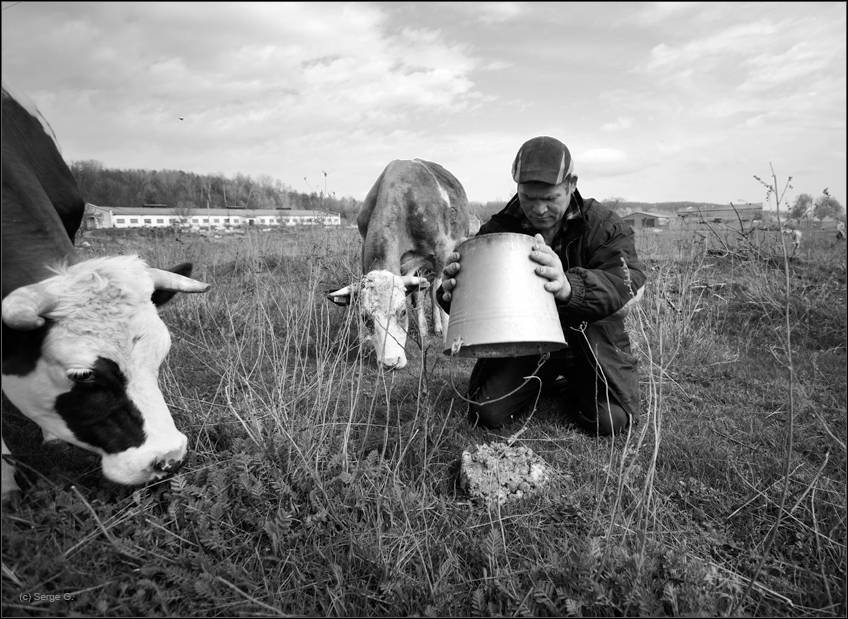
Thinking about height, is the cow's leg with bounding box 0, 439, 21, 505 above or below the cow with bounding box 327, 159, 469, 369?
below

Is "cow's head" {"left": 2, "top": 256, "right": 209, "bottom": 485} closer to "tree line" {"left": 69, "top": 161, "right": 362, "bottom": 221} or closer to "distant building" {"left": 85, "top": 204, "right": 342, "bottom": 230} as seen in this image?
"tree line" {"left": 69, "top": 161, "right": 362, "bottom": 221}

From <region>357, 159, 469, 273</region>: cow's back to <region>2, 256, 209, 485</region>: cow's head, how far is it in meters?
3.93

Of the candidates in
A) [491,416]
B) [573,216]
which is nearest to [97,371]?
[491,416]

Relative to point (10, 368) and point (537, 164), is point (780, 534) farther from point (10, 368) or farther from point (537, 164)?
point (10, 368)

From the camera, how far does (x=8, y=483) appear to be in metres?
2.04

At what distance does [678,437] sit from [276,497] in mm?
2545

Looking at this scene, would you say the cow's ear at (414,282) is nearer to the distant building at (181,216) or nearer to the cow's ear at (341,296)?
the cow's ear at (341,296)

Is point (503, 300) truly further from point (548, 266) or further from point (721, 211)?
point (721, 211)

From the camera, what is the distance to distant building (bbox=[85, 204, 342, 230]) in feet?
17.2

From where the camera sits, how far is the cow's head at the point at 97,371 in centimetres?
210

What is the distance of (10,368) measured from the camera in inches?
83.7

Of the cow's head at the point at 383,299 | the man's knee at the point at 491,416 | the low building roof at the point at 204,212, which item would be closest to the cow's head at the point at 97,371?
the man's knee at the point at 491,416

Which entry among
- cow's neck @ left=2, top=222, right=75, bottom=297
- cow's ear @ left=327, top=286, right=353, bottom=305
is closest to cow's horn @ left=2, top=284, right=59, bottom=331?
cow's neck @ left=2, top=222, right=75, bottom=297

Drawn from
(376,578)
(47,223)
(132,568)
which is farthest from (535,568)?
(47,223)
